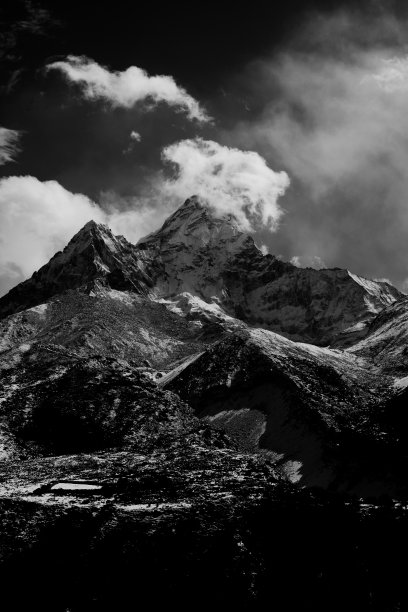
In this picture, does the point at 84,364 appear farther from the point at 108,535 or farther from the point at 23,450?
the point at 108,535

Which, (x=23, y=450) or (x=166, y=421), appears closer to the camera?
(x=23, y=450)

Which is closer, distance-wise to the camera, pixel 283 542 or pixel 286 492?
pixel 283 542

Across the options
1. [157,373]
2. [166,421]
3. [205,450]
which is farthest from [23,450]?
[157,373]

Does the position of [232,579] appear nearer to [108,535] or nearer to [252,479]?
[108,535]

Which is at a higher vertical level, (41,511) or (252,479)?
(252,479)

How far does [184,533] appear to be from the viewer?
41.6 metres

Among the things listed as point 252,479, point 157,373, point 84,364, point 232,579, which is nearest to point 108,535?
point 232,579

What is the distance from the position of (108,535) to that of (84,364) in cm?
5463

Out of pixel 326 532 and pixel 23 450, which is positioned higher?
pixel 326 532

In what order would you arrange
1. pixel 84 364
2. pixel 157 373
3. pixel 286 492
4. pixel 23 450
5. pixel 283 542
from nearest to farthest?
1. pixel 283 542
2. pixel 286 492
3. pixel 23 450
4. pixel 84 364
5. pixel 157 373

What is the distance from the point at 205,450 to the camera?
6056cm

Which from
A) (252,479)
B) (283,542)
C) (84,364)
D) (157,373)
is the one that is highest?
(157,373)

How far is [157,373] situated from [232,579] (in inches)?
4521

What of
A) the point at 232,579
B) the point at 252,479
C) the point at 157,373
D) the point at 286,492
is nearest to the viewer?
the point at 232,579
